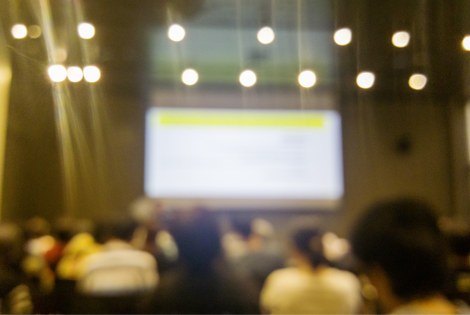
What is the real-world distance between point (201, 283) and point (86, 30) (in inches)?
41.1

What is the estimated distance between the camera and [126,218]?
1896 millimetres

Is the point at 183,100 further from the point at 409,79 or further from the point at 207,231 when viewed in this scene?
the point at 409,79

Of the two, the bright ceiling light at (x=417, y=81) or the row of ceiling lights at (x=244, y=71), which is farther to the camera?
the bright ceiling light at (x=417, y=81)

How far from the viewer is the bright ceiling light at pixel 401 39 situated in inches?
72.0

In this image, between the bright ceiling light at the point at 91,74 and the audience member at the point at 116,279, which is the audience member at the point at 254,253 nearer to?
the audience member at the point at 116,279

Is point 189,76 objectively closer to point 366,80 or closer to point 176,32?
point 176,32

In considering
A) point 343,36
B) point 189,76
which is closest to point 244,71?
point 189,76

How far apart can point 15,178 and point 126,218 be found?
17.9 inches

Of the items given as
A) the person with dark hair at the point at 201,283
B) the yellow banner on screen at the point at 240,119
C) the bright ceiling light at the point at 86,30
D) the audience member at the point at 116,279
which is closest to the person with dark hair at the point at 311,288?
the person with dark hair at the point at 201,283

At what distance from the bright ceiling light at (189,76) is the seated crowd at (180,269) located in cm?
60

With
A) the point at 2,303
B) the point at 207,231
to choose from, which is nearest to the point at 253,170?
the point at 207,231

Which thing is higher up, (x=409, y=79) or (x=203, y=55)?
(x=203, y=55)

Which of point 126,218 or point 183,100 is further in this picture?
point 183,100

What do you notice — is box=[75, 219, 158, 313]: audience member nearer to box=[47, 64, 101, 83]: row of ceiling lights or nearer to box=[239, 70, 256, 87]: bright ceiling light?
box=[47, 64, 101, 83]: row of ceiling lights
